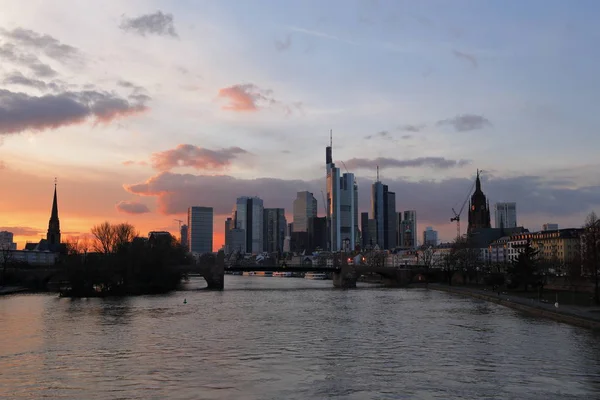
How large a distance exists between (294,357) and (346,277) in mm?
137704

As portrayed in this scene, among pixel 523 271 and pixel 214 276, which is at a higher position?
pixel 523 271

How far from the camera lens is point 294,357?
4259 centimetres

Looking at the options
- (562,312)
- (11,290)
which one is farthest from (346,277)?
(562,312)

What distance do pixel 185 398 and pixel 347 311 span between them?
5419 centimetres

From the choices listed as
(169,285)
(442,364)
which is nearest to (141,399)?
(442,364)

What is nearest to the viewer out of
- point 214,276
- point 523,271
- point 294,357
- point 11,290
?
point 294,357

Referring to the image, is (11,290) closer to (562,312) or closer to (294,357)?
(294,357)

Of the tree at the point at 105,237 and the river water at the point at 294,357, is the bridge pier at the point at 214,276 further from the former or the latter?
the river water at the point at 294,357

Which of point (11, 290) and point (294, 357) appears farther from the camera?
point (11, 290)

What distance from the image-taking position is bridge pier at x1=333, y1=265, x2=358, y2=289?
17768 centimetres

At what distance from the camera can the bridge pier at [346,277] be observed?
583 ft

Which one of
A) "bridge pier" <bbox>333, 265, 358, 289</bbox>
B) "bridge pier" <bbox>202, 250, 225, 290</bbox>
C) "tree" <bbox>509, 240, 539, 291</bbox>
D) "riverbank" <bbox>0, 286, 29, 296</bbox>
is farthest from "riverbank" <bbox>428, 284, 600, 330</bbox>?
"riverbank" <bbox>0, 286, 29, 296</bbox>

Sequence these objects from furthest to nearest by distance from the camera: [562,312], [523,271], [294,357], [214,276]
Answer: [214,276] < [523,271] < [562,312] < [294,357]

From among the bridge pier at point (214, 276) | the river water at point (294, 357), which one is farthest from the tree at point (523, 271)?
the bridge pier at point (214, 276)
